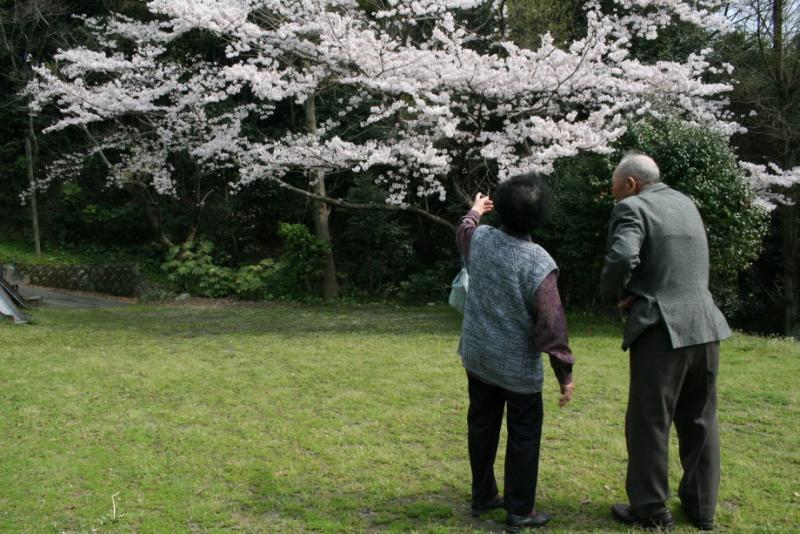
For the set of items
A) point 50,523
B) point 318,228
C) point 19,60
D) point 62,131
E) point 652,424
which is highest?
point 19,60

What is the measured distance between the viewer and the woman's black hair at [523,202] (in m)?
2.82

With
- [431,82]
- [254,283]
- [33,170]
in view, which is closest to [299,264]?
[254,283]

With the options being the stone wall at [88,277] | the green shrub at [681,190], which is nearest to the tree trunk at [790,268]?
the green shrub at [681,190]

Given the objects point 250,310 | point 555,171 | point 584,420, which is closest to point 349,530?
point 584,420

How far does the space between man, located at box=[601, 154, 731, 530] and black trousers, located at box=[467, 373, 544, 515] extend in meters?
0.42

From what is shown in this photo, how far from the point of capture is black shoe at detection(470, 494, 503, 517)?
10.1 ft

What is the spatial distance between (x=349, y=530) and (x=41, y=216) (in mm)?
18625

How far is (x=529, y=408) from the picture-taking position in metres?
2.86

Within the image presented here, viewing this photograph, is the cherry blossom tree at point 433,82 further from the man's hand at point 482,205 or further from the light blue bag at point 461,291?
the light blue bag at point 461,291

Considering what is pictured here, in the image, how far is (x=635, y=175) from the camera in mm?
2975

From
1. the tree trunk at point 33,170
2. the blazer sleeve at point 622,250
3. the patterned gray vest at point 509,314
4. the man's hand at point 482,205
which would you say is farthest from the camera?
the tree trunk at point 33,170

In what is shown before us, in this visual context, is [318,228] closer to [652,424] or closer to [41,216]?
[41,216]

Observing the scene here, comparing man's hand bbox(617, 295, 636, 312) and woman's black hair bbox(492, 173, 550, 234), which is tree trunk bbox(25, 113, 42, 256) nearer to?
woman's black hair bbox(492, 173, 550, 234)

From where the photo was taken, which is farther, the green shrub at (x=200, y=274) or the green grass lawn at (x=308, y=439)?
the green shrub at (x=200, y=274)
